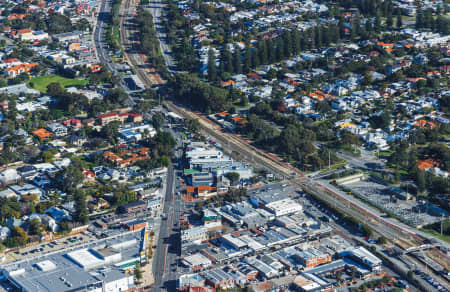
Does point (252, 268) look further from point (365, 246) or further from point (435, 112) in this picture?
point (435, 112)

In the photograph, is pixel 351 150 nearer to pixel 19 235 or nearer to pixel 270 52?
pixel 270 52

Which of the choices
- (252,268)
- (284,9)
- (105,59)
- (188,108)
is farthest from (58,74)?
(252,268)

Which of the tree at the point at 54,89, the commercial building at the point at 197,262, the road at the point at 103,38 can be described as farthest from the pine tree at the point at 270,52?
the commercial building at the point at 197,262

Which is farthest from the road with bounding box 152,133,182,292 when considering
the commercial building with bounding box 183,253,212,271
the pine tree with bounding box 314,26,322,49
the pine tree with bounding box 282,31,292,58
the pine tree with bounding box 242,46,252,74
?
the pine tree with bounding box 314,26,322,49

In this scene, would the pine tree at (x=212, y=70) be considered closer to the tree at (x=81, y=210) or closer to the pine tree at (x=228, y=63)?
the pine tree at (x=228, y=63)

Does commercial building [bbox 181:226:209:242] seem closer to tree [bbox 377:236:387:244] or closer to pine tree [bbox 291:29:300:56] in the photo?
tree [bbox 377:236:387:244]

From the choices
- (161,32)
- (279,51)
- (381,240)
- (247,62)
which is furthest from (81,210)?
(161,32)

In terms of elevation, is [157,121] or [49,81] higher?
[49,81]
